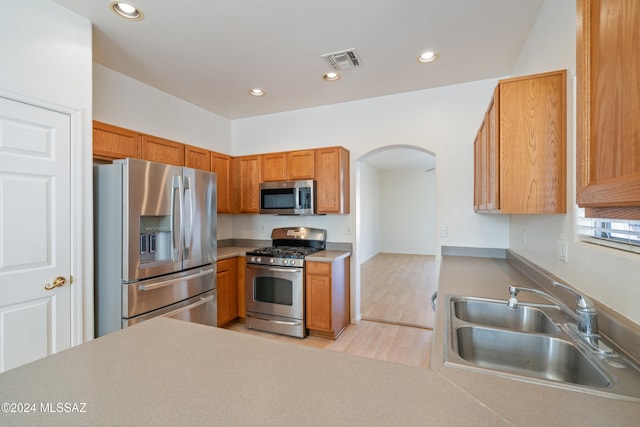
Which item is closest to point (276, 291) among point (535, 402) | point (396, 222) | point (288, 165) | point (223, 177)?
point (288, 165)

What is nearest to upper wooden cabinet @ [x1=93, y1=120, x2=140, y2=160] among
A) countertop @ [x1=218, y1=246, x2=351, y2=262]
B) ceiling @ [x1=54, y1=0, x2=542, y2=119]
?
ceiling @ [x1=54, y1=0, x2=542, y2=119]

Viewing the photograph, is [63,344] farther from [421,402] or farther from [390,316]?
[390,316]

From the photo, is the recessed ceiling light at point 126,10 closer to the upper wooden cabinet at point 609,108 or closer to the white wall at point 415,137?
the white wall at point 415,137

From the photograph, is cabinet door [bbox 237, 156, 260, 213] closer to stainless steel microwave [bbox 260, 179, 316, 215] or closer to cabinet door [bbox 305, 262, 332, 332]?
stainless steel microwave [bbox 260, 179, 316, 215]

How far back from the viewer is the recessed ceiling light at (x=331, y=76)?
2820 mm

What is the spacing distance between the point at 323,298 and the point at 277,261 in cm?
67

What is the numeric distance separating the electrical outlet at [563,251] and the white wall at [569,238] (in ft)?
0.09

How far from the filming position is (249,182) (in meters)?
3.75

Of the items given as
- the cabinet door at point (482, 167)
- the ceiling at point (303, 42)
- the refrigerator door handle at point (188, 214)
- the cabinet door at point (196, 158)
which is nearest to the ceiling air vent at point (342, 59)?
the ceiling at point (303, 42)

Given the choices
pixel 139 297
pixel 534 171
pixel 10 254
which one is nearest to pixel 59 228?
pixel 10 254

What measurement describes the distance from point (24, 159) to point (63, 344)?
124cm

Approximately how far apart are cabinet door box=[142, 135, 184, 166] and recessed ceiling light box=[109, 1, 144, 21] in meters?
1.09

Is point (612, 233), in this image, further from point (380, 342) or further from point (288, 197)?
point (288, 197)

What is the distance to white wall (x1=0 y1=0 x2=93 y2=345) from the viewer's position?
65.4 inches
